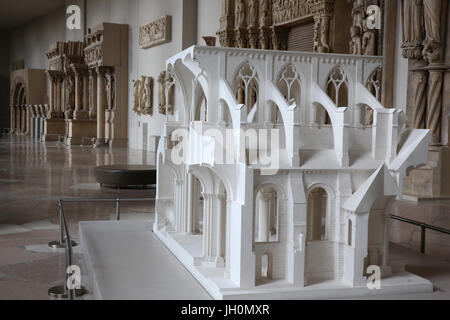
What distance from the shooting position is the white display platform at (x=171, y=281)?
14.9 feet

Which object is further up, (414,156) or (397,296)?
(414,156)

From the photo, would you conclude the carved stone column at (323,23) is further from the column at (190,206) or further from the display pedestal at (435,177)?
the column at (190,206)

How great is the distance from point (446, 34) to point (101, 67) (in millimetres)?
23088

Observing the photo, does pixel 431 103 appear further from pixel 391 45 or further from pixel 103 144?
pixel 103 144

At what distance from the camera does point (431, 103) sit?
37.7ft

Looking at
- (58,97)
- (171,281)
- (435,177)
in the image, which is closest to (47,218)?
(171,281)

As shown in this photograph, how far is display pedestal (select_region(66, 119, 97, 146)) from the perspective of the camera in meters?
32.6

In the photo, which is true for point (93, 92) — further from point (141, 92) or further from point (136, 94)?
point (141, 92)

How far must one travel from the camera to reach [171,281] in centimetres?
493

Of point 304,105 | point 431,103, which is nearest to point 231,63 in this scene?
point 304,105

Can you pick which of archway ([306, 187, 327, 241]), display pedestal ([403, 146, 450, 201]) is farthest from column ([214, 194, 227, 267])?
display pedestal ([403, 146, 450, 201])

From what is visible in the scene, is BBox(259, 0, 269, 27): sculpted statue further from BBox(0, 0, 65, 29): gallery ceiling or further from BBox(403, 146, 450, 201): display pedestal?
BBox(0, 0, 65, 29): gallery ceiling

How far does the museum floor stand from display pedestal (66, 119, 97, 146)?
12.3 metres

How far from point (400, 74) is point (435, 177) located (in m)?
2.56
